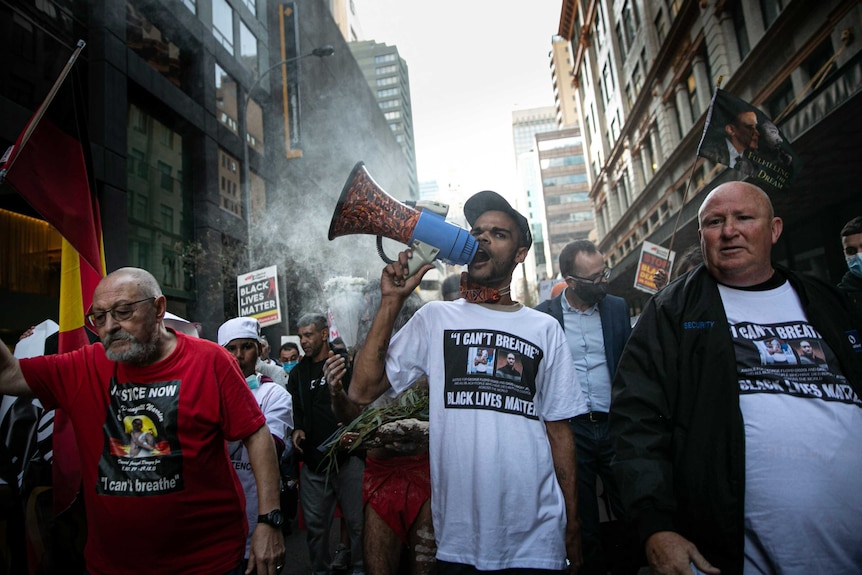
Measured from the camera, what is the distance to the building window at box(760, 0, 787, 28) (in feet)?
41.9

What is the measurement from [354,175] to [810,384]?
1.82 m

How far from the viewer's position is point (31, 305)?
30.3 feet

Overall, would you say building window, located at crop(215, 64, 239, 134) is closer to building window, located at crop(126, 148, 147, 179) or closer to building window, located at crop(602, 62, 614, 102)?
building window, located at crop(126, 148, 147, 179)

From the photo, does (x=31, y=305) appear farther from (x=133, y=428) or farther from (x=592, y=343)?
(x=592, y=343)

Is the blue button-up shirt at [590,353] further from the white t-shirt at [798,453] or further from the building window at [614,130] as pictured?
the building window at [614,130]

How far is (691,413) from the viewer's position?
177 cm

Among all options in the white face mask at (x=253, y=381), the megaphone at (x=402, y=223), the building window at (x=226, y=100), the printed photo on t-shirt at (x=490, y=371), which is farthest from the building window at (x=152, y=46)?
the printed photo on t-shirt at (x=490, y=371)

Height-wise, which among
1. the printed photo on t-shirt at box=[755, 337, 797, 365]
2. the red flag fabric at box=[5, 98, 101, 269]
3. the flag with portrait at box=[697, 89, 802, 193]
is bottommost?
the printed photo on t-shirt at box=[755, 337, 797, 365]

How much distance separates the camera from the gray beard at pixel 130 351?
2.11 metres

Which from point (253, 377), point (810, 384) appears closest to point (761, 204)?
point (810, 384)

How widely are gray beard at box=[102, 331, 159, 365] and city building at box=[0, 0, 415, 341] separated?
3.31 meters

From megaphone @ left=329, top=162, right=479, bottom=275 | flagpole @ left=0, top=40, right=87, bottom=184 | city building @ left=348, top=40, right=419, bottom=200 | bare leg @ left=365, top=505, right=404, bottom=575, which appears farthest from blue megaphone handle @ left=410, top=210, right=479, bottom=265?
city building @ left=348, top=40, right=419, bottom=200

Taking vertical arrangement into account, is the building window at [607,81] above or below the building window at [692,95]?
above

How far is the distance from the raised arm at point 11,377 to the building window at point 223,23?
1750cm
